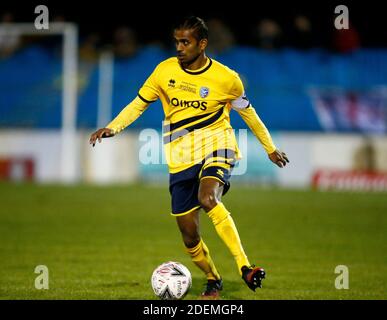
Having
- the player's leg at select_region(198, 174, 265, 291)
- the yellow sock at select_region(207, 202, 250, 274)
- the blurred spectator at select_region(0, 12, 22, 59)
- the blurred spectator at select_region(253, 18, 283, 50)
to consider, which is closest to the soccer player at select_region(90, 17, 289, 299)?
the player's leg at select_region(198, 174, 265, 291)

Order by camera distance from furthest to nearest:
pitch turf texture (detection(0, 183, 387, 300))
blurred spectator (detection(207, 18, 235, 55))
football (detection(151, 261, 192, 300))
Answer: blurred spectator (detection(207, 18, 235, 55)) → pitch turf texture (detection(0, 183, 387, 300)) → football (detection(151, 261, 192, 300))

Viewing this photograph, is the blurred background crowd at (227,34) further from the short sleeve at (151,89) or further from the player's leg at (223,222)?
the player's leg at (223,222)

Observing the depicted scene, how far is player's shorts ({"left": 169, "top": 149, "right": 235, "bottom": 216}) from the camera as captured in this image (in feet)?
24.8

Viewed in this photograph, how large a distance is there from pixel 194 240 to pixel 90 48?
1589 cm

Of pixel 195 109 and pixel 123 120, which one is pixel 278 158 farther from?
pixel 123 120

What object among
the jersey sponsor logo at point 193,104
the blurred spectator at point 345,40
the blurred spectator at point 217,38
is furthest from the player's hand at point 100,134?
the blurred spectator at point 345,40

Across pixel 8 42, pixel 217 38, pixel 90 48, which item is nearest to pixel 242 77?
pixel 217 38

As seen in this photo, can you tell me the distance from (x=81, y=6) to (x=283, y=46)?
5.33 metres

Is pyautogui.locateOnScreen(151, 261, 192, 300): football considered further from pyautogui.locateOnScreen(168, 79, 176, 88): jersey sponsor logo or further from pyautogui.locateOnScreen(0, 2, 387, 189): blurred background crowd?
pyautogui.locateOnScreen(0, 2, 387, 189): blurred background crowd

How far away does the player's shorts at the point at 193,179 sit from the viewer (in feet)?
24.8

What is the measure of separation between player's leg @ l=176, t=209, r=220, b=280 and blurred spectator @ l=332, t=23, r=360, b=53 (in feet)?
49.3

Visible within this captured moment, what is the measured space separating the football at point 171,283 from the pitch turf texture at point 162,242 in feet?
0.64

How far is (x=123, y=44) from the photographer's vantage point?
74.4 feet

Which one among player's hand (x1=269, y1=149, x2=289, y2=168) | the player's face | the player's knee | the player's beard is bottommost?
the player's knee
